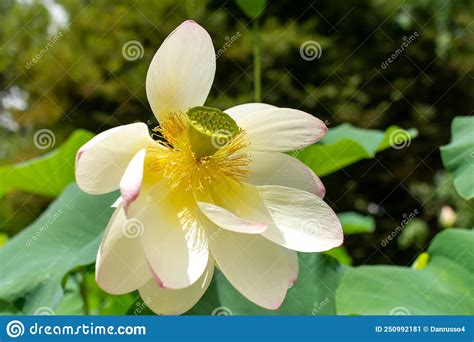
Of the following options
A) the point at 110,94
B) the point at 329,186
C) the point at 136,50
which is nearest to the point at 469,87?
the point at 329,186

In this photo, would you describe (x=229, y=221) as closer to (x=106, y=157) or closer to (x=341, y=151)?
(x=106, y=157)

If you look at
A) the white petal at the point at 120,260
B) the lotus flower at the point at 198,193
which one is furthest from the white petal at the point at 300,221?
the white petal at the point at 120,260

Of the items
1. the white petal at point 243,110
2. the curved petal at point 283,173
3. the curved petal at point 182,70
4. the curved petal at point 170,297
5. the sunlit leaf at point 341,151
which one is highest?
the curved petal at point 182,70

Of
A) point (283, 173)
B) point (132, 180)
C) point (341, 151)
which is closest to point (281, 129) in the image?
point (283, 173)

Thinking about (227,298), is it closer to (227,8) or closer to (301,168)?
(301,168)

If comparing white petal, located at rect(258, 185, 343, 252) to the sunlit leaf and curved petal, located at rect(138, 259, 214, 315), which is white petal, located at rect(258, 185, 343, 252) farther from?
the sunlit leaf

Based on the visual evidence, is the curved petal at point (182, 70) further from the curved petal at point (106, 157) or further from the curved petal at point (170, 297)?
the curved petal at point (170, 297)
